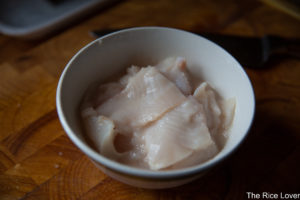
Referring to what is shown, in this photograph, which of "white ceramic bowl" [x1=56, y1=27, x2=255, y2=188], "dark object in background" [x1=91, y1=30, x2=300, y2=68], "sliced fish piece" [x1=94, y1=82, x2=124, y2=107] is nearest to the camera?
"white ceramic bowl" [x1=56, y1=27, x2=255, y2=188]

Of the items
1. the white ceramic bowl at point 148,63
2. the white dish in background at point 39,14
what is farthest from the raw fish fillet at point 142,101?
the white dish in background at point 39,14

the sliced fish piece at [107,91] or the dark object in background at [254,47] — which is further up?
the sliced fish piece at [107,91]

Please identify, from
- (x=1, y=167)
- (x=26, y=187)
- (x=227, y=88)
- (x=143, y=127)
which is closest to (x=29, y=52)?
(x=1, y=167)

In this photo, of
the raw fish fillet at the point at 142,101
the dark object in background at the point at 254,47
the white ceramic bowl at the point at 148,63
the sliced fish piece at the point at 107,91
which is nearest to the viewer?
the white ceramic bowl at the point at 148,63

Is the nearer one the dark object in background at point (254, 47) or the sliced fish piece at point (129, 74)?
the sliced fish piece at point (129, 74)

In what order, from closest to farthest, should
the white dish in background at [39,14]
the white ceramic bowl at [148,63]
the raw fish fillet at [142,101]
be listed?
the white ceramic bowl at [148,63]
the raw fish fillet at [142,101]
the white dish in background at [39,14]

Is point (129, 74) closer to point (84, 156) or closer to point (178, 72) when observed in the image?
point (178, 72)

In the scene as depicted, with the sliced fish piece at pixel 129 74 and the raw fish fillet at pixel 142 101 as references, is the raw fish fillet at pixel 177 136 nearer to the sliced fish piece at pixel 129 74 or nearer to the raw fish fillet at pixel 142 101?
the raw fish fillet at pixel 142 101

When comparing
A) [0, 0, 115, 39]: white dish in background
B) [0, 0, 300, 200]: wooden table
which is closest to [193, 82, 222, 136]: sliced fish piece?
[0, 0, 300, 200]: wooden table

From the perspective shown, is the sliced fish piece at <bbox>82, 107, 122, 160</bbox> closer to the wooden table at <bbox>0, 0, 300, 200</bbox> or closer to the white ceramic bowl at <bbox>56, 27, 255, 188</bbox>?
the white ceramic bowl at <bbox>56, 27, 255, 188</bbox>
